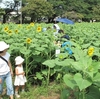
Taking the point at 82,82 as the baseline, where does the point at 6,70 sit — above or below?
below

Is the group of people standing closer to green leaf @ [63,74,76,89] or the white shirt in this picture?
the white shirt

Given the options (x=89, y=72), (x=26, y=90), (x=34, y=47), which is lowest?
(x=26, y=90)

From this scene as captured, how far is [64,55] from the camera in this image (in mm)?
4000

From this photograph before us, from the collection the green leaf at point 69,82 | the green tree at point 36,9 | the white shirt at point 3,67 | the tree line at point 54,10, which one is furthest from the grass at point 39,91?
the tree line at point 54,10

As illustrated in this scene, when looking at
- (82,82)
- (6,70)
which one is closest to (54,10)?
(6,70)

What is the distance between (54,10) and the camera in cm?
6197

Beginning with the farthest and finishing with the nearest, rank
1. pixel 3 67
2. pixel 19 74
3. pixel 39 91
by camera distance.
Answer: pixel 39 91, pixel 19 74, pixel 3 67

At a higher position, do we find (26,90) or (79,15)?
(26,90)

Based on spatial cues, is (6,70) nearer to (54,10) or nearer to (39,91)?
(39,91)

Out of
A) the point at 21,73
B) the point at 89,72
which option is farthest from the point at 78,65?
the point at 21,73

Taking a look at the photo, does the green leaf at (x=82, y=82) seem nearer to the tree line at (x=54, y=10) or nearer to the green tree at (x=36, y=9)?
the green tree at (x=36, y=9)

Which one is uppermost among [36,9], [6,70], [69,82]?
[69,82]

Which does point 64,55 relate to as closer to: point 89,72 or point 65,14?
point 89,72

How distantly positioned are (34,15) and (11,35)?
1954 inches
